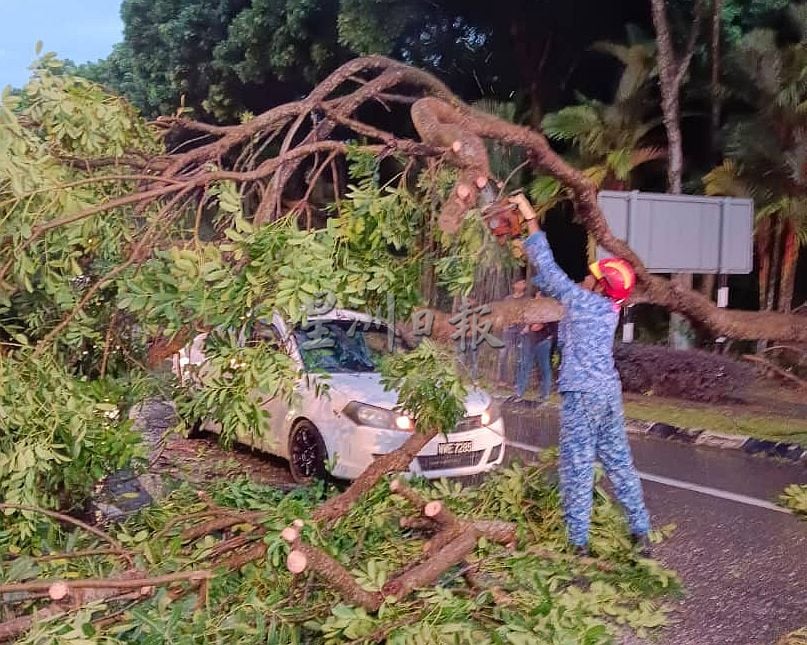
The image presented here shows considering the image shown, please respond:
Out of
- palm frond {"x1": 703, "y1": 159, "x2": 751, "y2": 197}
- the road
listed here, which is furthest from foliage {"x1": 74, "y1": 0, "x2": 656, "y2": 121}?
the road

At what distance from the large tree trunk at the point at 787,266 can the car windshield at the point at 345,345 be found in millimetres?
8193

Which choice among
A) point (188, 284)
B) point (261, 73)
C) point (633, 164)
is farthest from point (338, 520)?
point (261, 73)

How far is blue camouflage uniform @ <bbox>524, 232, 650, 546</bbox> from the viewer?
14.7 ft

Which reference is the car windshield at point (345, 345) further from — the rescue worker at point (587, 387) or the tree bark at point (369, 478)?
the rescue worker at point (587, 387)

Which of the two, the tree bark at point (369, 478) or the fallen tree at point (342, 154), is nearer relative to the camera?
the fallen tree at point (342, 154)

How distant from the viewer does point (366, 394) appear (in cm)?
678

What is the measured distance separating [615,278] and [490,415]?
267cm

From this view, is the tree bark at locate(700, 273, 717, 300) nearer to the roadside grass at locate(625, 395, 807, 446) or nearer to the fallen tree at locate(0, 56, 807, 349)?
the roadside grass at locate(625, 395, 807, 446)

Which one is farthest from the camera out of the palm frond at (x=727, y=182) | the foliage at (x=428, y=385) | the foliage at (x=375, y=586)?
the palm frond at (x=727, y=182)

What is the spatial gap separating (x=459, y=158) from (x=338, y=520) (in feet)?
6.67

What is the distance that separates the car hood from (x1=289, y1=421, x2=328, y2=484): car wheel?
16.5 inches

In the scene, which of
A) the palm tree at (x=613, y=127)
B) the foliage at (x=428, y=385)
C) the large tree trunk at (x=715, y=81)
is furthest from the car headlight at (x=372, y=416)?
the large tree trunk at (x=715, y=81)

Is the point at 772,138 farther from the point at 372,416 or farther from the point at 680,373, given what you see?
the point at 372,416

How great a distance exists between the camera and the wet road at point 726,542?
4.28 metres
